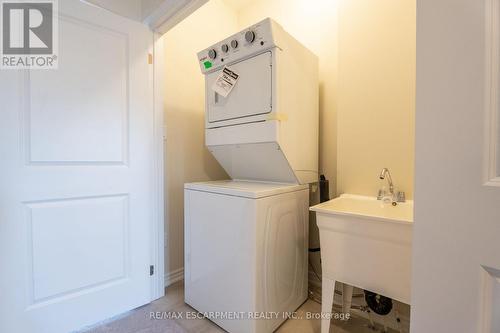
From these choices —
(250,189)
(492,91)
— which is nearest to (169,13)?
(250,189)

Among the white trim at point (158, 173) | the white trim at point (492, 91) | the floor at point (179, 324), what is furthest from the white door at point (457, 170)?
the white trim at point (158, 173)

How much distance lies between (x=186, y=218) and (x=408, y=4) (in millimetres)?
1955

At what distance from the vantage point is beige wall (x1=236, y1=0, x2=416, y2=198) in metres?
1.47

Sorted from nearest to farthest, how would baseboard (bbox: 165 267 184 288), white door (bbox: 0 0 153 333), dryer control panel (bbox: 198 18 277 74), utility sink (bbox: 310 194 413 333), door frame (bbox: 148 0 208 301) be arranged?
utility sink (bbox: 310 194 413 333), white door (bbox: 0 0 153 333), dryer control panel (bbox: 198 18 277 74), door frame (bbox: 148 0 208 301), baseboard (bbox: 165 267 184 288)

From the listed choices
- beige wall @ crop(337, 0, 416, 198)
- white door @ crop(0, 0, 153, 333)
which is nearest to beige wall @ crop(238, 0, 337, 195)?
beige wall @ crop(337, 0, 416, 198)

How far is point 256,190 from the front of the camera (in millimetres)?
1392

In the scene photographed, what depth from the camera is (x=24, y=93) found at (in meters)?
1.29

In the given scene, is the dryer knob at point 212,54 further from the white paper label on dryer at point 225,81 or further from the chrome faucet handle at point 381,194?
the chrome faucet handle at point 381,194

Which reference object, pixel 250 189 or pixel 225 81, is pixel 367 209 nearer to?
pixel 250 189

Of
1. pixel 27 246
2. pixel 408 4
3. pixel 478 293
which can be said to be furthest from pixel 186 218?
pixel 408 4

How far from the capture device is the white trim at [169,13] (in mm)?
1517

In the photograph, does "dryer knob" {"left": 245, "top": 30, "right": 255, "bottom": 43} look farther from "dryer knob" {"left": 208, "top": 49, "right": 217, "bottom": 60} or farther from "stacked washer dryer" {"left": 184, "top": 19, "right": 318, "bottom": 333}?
"dryer knob" {"left": 208, "top": 49, "right": 217, "bottom": 60}

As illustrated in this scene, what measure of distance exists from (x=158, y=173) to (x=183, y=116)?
0.61 m

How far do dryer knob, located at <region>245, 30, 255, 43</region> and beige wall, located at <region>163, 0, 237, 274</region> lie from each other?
2.89 feet
